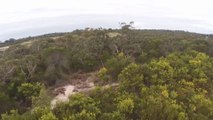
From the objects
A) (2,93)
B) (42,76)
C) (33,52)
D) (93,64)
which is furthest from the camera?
(33,52)

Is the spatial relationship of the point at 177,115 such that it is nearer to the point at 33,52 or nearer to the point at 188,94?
the point at 188,94

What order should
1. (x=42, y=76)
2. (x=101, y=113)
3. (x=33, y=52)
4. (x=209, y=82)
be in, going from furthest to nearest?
(x=33, y=52)
(x=42, y=76)
(x=209, y=82)
(x=101, y=113)

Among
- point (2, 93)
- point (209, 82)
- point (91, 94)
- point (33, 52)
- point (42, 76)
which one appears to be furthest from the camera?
point (33, 52)

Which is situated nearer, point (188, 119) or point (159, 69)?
point (188, 119)

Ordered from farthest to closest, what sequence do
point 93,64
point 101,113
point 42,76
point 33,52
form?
point 33,52 → point 93,64 → point 42,76 → point 101,113

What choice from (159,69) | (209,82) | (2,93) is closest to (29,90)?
(2,93)

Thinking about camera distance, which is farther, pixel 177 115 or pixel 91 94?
pixel 91 94

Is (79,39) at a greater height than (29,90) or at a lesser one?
greater

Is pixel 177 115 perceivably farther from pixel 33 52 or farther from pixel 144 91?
pixel 33 52

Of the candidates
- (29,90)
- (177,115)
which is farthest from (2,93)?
(177,115)
